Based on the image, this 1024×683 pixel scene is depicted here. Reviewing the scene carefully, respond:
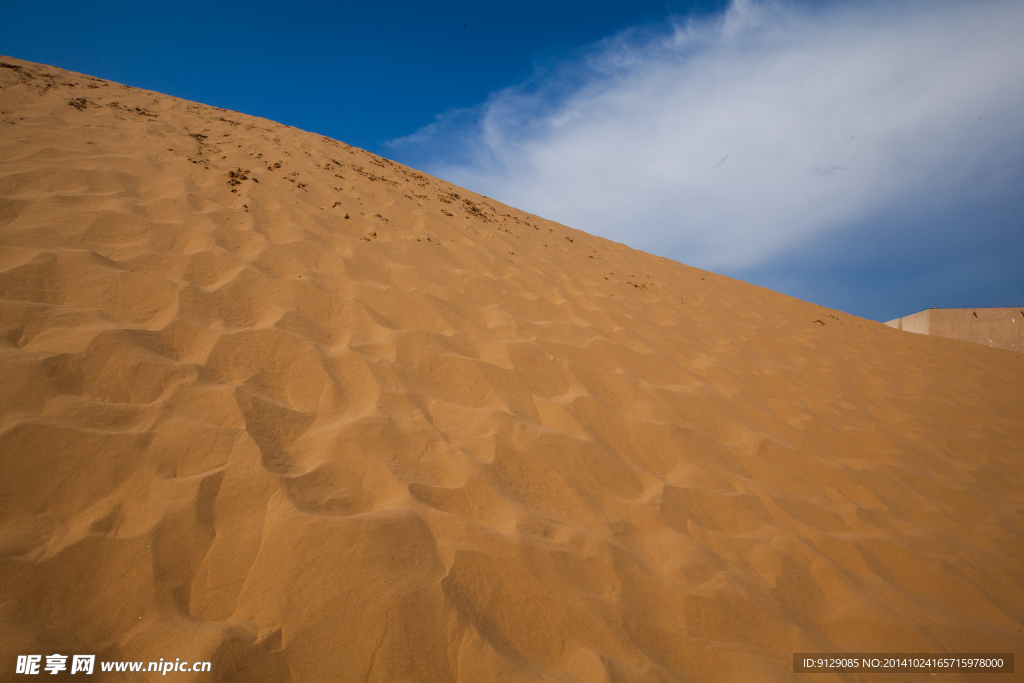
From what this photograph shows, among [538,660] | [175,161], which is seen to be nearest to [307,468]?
[538,660]

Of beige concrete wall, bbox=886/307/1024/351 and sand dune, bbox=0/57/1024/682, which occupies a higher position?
beige concrete wall, bbox=886/307/1024/351

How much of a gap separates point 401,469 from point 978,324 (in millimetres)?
22508

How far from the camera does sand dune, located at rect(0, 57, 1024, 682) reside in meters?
1.08

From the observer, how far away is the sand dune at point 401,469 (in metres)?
1.08

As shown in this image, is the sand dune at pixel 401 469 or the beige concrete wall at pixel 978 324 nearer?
the sand dune at pixel 401 469

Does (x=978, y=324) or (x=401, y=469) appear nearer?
(x=401, y=469)

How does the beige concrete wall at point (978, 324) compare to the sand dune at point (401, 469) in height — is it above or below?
above

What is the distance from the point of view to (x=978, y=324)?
16.2 metres

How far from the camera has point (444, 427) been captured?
1.79m

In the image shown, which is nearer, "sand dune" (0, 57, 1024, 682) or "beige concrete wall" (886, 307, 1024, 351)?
"sand dune" (0, 57, 1024, 682)

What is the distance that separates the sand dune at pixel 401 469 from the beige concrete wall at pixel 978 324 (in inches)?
639

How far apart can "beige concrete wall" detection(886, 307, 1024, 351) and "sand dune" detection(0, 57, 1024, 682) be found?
16.2m

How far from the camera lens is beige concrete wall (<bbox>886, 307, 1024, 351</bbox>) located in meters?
15.1

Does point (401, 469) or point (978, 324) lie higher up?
point (978, 324)
